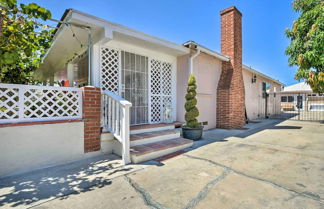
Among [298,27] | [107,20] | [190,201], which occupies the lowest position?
[190,201]

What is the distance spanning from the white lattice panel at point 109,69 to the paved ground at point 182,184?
215 centimetres

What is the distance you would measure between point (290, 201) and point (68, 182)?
328 cm

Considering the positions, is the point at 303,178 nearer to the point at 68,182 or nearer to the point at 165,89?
the point at 68,182

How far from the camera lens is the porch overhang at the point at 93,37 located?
140 inches

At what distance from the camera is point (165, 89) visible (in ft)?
20.1

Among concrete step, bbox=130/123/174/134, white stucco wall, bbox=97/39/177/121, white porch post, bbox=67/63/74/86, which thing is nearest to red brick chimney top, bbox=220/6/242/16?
white stucco wall, bbox=97/39/177/121

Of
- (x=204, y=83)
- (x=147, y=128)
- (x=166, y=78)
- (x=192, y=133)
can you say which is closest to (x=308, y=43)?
(x=204, y=83)

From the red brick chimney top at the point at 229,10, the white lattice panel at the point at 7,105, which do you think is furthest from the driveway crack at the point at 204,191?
the red brick chimney top at the point at 229,10

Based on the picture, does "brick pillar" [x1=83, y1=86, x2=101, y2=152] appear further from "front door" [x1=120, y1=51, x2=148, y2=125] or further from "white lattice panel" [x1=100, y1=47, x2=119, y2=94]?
"front door" [x1=120, y1=51, x2=148, y2=125]

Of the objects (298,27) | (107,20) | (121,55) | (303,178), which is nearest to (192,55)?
(121,55)

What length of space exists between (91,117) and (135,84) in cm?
202

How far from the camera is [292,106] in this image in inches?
822

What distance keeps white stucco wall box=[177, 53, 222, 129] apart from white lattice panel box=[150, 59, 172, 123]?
1.55 ft

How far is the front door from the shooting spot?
16.8 feet
